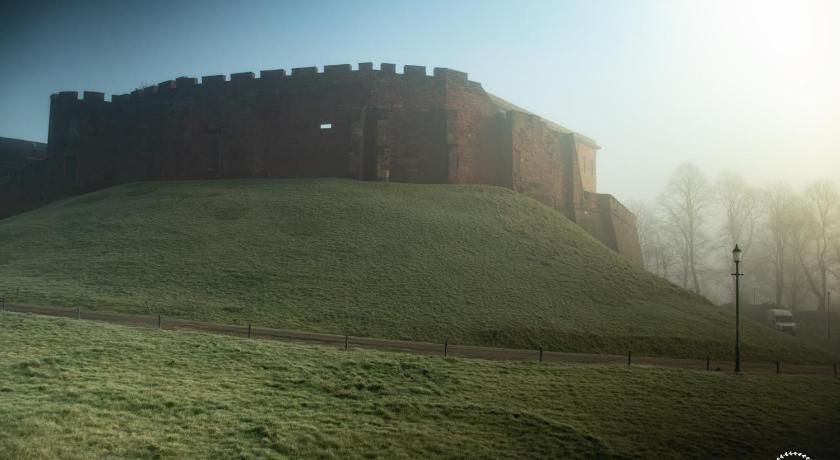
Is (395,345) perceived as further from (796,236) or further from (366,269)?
(796,236)

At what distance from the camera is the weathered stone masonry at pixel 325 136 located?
3316 centimetres

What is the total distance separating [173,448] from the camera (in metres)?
8.48

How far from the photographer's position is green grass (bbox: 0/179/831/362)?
61.4 feet

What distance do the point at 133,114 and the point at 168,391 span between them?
3184 cm

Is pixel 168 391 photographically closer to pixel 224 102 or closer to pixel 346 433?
pixel 346 433

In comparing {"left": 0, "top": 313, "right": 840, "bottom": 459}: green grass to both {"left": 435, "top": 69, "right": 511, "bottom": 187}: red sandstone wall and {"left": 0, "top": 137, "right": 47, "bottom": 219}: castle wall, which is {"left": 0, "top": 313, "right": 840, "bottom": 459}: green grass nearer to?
{"left": 435, "top": 69, "right": 511, "bottom": 187}: red sandstone wall

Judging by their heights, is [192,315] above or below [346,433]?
above

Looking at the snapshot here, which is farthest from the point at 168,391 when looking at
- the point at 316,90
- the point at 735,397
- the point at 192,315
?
the point at 316,90

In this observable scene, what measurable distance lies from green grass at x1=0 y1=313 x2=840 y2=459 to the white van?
2065 cm

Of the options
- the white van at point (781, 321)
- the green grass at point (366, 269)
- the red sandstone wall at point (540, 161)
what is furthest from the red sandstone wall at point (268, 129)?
the white van at point (781, 321)

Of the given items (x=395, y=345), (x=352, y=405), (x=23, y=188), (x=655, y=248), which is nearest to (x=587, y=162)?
(x=655, y=248)

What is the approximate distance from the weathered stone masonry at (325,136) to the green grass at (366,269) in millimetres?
1850

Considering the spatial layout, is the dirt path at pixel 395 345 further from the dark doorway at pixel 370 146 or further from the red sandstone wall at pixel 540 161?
the red sandstone wall at pixel 540 161

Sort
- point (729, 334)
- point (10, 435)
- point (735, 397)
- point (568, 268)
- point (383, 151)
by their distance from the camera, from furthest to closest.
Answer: point (383, 151) < point (568, 268) < point (729, 334) < point (735, 397) < point (10, 435)
